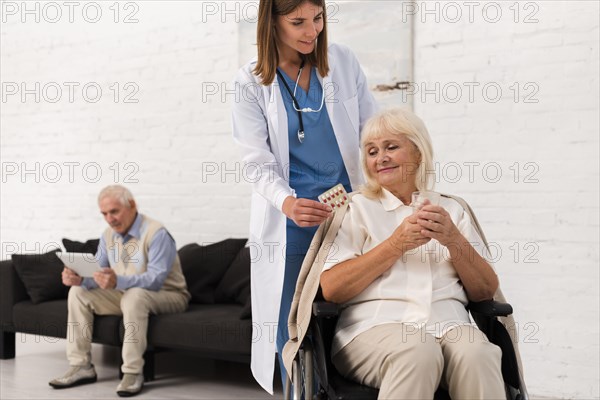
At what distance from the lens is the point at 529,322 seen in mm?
4094

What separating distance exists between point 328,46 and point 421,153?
47cm

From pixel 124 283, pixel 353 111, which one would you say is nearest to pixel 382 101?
pixel 124 283

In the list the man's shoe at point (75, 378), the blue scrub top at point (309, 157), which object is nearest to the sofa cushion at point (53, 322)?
the man's shoe at point (75, 378)

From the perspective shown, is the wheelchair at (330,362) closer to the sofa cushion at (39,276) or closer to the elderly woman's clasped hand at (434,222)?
the elderly woman's clasped hand at (434,222)

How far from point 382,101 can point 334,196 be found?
89.3 inches

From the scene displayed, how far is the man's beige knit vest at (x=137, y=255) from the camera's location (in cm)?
464

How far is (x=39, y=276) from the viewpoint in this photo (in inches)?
202

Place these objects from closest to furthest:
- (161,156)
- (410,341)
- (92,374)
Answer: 1. (410,341)
2. (92,374)
3. (161,156)

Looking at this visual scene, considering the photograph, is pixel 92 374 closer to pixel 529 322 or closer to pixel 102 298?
pixel 102 298

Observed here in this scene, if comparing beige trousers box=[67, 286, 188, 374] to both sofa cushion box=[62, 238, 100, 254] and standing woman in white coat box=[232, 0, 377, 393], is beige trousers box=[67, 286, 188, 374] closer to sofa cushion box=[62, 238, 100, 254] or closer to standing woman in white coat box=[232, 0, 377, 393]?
sofa cushion box=[62, 238, 100, 254]

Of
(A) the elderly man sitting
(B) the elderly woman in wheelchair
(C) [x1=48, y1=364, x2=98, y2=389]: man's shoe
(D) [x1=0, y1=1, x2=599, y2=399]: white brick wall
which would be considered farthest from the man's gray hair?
(B) the elderly woman in wheelchair

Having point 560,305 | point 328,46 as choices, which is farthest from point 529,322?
point 328,46

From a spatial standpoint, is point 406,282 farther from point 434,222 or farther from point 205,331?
point 205,331

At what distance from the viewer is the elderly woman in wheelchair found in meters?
2.09
